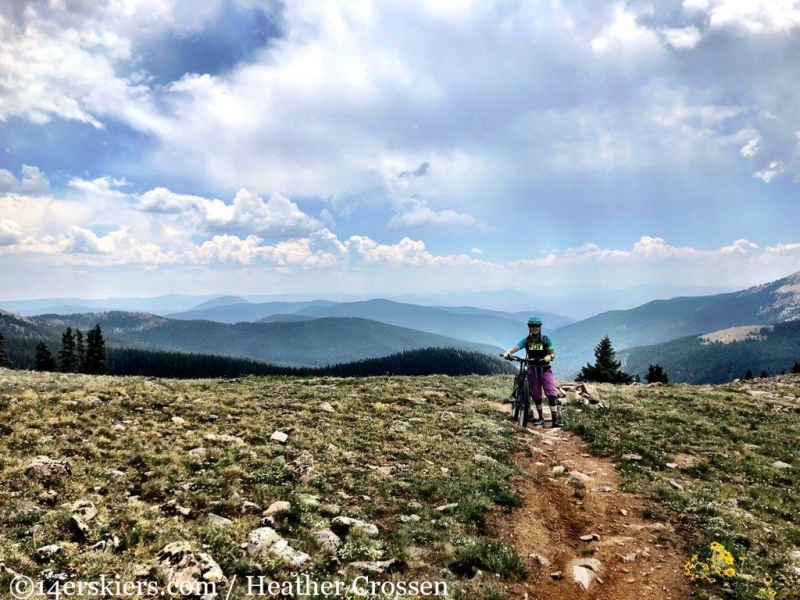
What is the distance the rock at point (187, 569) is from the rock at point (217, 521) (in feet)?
3.44

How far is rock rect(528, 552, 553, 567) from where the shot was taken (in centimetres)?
879

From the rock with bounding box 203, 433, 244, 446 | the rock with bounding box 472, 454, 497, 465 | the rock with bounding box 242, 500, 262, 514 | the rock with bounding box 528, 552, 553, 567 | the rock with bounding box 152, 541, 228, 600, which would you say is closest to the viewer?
the rock with bounding box 152, 541, 228, 600

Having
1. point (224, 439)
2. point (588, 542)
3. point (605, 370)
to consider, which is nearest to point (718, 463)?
point (588, 542)

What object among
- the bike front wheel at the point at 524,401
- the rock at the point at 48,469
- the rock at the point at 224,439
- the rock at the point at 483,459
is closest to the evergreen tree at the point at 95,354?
the rock at the point at 224,439

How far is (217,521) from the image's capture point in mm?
8289

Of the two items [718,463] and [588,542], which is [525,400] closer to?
[718,463]

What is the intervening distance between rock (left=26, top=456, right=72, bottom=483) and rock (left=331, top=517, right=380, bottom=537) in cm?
619

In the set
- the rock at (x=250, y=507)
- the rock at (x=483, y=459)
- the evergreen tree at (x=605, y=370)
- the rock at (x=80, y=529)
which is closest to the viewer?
the rock at (x=80, y=529)

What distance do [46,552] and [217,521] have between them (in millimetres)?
2671

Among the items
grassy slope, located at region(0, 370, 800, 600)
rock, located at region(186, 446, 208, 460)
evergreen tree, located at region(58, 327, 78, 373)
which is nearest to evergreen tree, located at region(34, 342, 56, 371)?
evergreen tree, located at region(58, 327, 78, 373)

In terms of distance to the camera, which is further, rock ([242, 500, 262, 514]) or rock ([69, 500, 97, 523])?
rock ([242, 500, 262, 514])

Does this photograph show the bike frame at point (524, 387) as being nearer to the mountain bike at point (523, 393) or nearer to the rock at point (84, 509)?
the mountain bike at point (523, 393)

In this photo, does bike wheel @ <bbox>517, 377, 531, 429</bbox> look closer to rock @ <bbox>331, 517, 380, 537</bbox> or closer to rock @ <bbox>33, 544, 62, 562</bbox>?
rock @ <bbox>331, 517, 380, 537</bbox>

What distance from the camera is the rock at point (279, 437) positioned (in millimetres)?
13727
